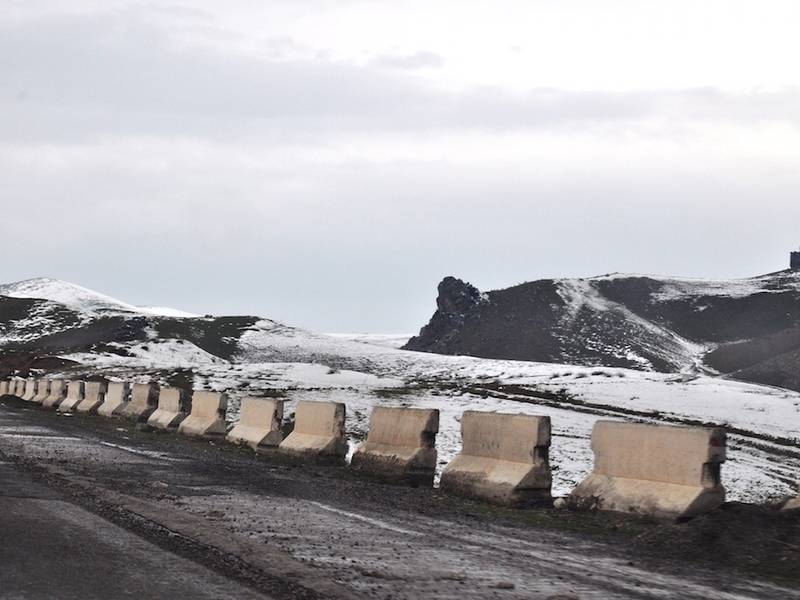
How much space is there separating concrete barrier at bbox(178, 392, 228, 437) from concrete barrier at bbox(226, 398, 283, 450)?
1645 mm

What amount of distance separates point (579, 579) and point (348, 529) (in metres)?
2.77

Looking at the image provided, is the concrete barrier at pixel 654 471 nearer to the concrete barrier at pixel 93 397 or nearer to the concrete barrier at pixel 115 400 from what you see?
the concrete barrier at pixel 115 400

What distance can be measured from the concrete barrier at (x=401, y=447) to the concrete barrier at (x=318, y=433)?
142cm

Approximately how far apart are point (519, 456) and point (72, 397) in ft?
99.7

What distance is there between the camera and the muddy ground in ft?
24.6

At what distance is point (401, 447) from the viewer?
1611cm

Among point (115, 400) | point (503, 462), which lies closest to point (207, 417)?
point (115, 400)

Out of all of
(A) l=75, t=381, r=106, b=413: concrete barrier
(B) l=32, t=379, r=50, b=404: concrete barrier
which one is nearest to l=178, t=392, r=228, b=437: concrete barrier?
(A) l=75, t=381, r=106, b=413: concrete barrier

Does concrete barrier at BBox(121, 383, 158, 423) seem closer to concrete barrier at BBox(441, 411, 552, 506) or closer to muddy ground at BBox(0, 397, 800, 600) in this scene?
muddy ground at BBox(0, 397, 800, 600)

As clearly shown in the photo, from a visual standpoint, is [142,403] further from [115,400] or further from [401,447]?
[401,447]

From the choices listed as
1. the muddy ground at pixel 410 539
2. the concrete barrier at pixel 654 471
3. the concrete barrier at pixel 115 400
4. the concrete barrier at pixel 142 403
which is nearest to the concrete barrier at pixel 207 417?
the concrete barrier at pixel 142 403

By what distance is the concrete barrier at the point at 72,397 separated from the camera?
3991cm

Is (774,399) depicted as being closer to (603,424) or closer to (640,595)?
(603,424)

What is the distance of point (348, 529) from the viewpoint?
10.1m
